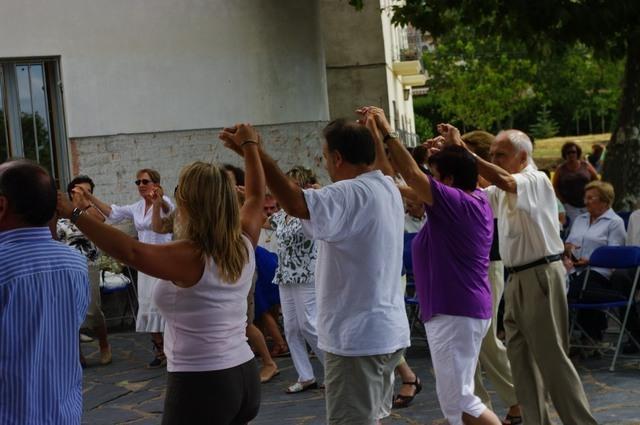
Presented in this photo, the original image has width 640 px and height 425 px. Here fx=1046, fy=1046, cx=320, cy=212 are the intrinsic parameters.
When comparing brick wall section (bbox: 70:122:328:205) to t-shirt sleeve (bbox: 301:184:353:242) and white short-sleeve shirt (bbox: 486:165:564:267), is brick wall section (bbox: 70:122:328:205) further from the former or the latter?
t-shirt sleeve (bbox: 301:184:353:242)

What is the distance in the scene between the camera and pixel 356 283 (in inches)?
208

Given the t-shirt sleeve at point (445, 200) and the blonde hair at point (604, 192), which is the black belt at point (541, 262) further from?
the blonde hair at point (604, 192)

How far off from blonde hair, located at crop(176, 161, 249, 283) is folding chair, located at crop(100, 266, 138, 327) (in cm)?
802

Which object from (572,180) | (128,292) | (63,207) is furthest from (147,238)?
(63,207)

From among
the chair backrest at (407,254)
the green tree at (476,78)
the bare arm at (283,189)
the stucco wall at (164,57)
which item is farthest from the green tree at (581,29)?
the green tree at (476,78)

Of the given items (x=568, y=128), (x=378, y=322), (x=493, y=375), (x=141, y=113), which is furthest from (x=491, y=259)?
(x=568, y=128)

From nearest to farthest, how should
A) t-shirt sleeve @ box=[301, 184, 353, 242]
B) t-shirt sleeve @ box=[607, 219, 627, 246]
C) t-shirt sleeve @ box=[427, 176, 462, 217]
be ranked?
t-shirt sleeve @ box=[301, 184, 353, 242], t-shirt sleeve @ box=[427, 176, 462, 217], t-shirt sleeve @ box=[607, 219, 627, 246]

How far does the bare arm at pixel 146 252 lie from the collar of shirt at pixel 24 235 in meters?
0.28

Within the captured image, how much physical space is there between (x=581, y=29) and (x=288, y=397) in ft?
22.1

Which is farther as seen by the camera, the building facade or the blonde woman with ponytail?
the building facade

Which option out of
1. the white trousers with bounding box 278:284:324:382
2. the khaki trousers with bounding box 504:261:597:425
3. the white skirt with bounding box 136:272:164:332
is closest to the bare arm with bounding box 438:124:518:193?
the khaki trousers with bounding box 504:261:597:425

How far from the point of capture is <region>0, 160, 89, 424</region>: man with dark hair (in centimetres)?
358

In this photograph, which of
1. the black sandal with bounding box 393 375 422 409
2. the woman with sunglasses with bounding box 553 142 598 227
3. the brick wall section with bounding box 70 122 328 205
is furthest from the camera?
the brick wall section with bounding box 70 122 328 205

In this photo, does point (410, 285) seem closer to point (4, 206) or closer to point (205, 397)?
point (205, 397)
